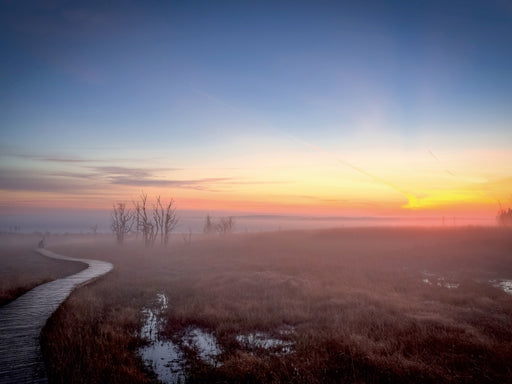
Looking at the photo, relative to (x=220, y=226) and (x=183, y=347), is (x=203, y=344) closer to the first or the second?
(x=183, y=347)

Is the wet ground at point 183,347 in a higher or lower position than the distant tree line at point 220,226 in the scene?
lower

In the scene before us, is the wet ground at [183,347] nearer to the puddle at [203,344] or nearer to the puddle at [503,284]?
the puddle at [203,344]

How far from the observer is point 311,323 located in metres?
13.0

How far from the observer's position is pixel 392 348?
9852 millimetres

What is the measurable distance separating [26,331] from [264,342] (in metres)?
8.54

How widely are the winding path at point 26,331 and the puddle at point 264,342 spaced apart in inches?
249

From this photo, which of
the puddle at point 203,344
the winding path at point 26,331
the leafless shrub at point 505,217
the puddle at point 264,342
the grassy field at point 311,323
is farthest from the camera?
the leafless shrub at point 505,217

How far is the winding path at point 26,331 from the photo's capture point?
7.54 metres

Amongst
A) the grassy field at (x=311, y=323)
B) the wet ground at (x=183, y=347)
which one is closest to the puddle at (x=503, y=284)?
the grassy field at (x=311, y=323)

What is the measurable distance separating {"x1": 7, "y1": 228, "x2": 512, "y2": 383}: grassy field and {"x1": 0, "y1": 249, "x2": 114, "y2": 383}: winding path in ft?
1.28

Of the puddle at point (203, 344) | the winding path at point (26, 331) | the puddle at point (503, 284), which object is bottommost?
the puddle at point (503, 284)

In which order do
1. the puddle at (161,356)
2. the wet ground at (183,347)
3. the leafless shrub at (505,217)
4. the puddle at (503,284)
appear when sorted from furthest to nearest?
1. the leafless shrub at (505,217)
2. the puddle at (503,284)
3. the wet ground at (183,347)
4. the puddle at (161,356)

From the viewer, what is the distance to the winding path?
754cm

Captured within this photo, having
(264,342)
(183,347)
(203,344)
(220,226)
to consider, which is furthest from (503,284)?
(220,226)
